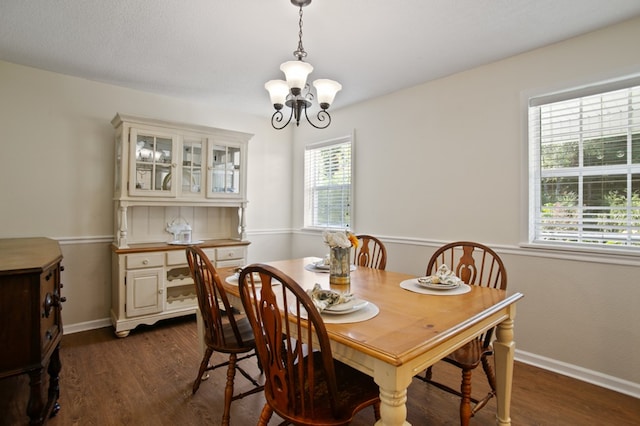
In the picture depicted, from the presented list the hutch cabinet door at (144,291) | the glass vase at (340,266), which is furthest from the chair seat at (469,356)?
the hutch cabinet door at (144,291)

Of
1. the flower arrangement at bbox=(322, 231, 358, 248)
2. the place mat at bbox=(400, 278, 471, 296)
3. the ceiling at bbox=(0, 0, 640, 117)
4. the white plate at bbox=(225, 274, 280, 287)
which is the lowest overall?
the place mat at bbox=(400, 278, 471, 296)

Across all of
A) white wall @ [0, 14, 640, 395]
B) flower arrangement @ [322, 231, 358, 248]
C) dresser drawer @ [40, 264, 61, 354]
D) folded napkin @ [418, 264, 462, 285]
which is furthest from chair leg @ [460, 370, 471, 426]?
dresser drawer @ [40, 264, 61, 354]

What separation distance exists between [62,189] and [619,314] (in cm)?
451

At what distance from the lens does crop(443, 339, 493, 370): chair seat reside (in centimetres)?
160

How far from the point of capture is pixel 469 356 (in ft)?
5.44

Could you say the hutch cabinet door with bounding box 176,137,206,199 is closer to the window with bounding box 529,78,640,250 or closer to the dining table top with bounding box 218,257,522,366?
the dining table top with bounding box 218,257,522,366

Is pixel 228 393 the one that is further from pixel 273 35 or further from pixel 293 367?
pixel 273 35

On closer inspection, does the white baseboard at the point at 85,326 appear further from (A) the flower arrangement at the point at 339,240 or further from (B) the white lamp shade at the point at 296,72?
(B) the white lamp shade at the point at 296,72

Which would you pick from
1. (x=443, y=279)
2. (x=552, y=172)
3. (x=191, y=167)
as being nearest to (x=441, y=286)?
(x=443, y=279)

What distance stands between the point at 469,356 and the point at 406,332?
0.69 m

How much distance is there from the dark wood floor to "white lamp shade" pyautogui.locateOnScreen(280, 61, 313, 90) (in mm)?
1919

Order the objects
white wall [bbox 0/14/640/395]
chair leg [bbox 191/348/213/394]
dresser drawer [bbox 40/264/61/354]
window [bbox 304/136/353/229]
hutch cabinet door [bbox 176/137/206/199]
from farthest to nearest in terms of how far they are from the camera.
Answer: window [bbox 304/136/353/229], hutch cabinet door [bbox 176/137/206/199], white wall [bbox 0/14/640/395], chair leg [bbox 191/348/213/394], dresser drawer [bbox 40/264/61/354]

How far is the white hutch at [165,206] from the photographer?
305 cm

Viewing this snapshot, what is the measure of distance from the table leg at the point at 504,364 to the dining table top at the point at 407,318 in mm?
121
